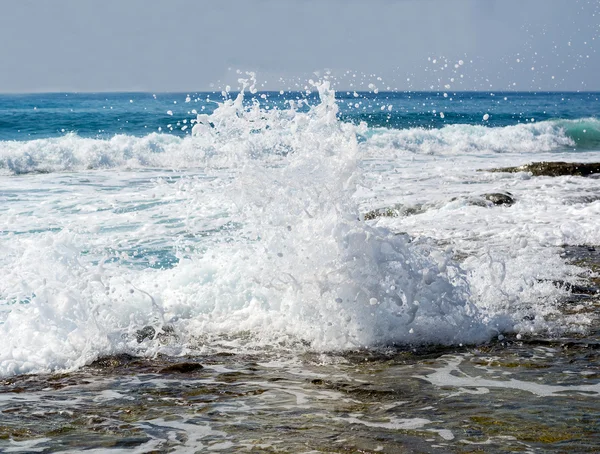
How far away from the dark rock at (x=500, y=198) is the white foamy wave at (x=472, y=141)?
13683mm

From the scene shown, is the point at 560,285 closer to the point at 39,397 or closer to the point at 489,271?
the point at 489,271

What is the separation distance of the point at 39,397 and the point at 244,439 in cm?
158

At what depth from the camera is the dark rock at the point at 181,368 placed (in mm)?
4891

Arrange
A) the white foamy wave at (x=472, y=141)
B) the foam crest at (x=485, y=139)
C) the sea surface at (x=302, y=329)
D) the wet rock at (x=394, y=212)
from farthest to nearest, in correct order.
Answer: the foam crest at (x=485, y=139)
the white foamy wave at (x=472, y=141)
the wet rock at (x=394, y=212)
the sea surface at (x=302, y=329)

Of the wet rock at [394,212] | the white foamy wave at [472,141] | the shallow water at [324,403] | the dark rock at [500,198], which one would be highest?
the white foamy wave at [472,141]

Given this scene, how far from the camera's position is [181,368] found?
4.93m

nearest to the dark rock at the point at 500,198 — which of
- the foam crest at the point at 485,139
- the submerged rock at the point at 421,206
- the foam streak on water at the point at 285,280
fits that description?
the submerged rock at the point at 421,206

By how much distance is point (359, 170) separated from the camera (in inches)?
241

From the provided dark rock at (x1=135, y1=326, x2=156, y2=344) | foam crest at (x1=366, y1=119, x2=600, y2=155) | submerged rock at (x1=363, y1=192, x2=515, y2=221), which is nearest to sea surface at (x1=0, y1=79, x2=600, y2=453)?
dark rock at (x1=135, y1=326, x2=156, y2=344)

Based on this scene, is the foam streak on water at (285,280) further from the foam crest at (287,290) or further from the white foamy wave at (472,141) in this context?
the white foamy wave at (472,141)

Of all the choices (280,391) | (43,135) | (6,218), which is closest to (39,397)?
(280,391)

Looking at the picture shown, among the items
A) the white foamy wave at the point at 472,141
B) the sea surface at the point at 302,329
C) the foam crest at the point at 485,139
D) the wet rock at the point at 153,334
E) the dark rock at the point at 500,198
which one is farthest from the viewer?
the foam crest at the point at 485,139

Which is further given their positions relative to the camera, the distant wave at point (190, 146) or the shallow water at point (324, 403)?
the distant wave at point (190, 146)

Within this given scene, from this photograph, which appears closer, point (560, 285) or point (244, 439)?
point (244, 439)
